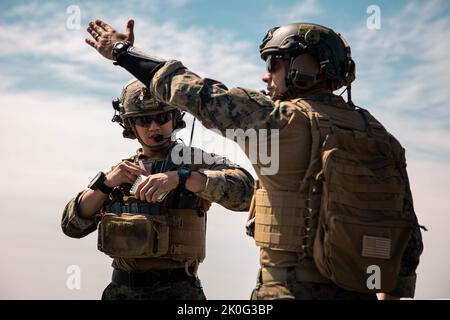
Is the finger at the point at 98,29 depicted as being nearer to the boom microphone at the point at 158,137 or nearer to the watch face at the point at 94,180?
the boom microphone at the point at 158,137

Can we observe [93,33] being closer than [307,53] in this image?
No

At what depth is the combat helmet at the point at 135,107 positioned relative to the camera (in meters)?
6.91

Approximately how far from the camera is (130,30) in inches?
220

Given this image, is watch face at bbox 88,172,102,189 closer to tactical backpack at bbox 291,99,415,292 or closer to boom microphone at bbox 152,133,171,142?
boom microphone at bbox 152,133,171,142

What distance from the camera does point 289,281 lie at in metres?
4.45

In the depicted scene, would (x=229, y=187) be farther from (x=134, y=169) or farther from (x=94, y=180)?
(x=94, y=180)

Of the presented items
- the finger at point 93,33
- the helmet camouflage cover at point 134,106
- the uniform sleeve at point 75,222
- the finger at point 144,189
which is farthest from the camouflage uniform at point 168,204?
the finger at point 93,33

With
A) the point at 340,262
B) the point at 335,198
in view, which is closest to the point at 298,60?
the point at 335,198

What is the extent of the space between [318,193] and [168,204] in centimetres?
262

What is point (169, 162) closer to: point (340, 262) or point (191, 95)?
point (191, 95)

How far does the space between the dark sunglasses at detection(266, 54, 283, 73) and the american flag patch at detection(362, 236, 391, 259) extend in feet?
4.95

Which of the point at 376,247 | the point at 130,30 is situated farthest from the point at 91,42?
the point at 376,247

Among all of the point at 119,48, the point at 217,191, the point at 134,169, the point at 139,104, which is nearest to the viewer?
the point at 119,48

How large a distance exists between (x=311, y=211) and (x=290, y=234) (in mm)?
216
